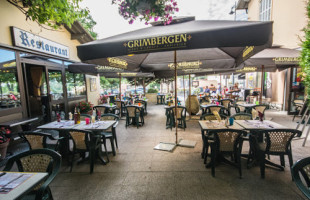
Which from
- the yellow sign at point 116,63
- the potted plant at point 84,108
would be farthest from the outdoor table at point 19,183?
the potted plant at point 84,108

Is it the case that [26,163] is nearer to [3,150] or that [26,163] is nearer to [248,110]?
[3,150]

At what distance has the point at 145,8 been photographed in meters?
2.43

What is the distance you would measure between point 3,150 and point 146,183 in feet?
11.8

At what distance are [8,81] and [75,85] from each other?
3.64m

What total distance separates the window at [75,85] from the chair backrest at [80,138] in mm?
5179

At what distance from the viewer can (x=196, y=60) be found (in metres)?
4.75

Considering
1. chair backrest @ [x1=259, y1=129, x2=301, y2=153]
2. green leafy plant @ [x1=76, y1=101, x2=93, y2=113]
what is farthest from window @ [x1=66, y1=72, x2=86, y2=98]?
chair backrest @ [x1=259, y1=129, x2=301, y2=153]

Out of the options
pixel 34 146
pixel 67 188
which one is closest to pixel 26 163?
pixel 67 188

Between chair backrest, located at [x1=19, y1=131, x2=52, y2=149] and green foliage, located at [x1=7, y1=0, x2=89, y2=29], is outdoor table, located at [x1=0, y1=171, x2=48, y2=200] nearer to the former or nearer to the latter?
chair backrest, located at [x1=19, y1=131, x2=52, y2=149]

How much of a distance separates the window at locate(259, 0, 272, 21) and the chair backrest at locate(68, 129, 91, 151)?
12669mm

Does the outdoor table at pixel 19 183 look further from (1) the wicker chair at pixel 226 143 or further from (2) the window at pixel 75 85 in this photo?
(2) the window at pixel 75 85

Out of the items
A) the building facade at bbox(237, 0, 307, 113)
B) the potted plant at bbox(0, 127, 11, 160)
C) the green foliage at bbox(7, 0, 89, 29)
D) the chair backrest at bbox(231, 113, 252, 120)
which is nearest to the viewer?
the green foliage at bbox(7, 0, 89, 29)

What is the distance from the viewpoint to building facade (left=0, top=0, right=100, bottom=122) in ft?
14.7

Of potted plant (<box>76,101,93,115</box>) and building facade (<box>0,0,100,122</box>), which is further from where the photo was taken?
potted plant (<box>76,101,93,115</box>)
